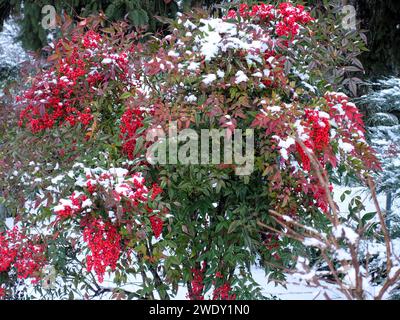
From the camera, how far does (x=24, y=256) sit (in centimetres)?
269

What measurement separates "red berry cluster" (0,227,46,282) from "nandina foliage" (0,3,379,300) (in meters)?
0.02

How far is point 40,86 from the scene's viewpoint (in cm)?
280

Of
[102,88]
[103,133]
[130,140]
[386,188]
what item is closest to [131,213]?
[130,140]

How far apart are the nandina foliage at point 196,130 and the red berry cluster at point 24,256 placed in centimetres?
2

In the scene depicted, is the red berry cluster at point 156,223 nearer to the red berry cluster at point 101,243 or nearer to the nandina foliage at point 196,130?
the nandina foliage at point 196,130

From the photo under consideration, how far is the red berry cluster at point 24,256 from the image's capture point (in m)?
2.64

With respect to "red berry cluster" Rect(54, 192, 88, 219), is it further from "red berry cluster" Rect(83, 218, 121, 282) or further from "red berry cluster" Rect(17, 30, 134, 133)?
"red berry cluster" Rect(17, 30, 134, 133)

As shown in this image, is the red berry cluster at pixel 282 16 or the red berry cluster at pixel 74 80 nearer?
the red berry cluster at pixel 282 16

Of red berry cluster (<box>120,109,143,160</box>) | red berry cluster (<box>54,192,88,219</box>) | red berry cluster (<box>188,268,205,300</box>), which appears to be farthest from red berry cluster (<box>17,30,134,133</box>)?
red berry cluster (<box>188,268,205,300</box>)

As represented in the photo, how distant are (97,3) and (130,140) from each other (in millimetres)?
3166

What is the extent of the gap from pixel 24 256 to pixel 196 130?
3.62 ft

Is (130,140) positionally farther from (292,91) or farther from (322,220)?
(322,220)

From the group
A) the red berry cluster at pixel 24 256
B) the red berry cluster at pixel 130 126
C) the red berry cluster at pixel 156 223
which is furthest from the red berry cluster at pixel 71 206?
the red berry cluster at pixel 24 256

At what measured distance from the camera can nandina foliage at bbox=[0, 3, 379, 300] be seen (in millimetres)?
2318
